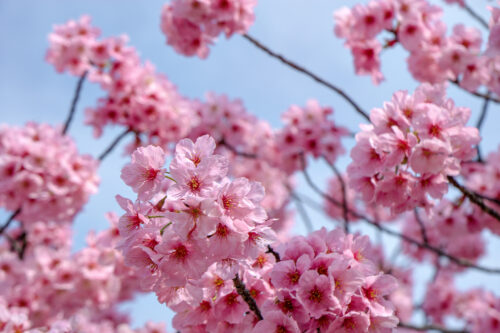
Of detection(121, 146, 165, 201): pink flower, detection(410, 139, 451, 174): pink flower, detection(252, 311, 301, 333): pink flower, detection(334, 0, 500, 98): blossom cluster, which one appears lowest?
detection(252, 311, 301, 333): pink flower

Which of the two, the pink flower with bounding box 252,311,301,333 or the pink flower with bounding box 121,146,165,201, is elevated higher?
the pink flower with bounding box 121,146,165,201

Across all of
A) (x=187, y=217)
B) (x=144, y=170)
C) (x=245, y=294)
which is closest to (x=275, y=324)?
(x=245, y=294)

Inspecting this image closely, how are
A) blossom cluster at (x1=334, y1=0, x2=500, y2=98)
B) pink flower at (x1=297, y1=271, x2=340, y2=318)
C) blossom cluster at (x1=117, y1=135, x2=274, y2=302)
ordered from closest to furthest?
1. blossom cluster at (x1=117, y1=135, x2=274, y2=302)
2. pink flower at (x1=297, y1=271, x2=340, y2=318)
3. blossom cluster at (x1=334, y1=0, x2=500, y2=98)

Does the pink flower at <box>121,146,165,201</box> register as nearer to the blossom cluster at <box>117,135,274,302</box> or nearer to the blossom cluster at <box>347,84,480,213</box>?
the blossom cluster at <box>117,135,274,302</box>

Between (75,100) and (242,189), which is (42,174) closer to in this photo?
(75,100)

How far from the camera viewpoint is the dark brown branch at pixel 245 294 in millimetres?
1870

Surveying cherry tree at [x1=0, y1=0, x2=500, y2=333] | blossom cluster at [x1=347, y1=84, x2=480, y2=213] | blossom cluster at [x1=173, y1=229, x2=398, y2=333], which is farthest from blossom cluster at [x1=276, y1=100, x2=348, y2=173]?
blossom cluster at [x1=173, y1=229, x2=398, y2=333]

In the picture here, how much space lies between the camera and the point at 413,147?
244cm

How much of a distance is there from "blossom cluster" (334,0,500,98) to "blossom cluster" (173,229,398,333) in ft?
10.2

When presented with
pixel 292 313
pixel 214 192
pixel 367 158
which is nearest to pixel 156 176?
pixel 214 192

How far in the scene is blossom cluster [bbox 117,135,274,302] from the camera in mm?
1705

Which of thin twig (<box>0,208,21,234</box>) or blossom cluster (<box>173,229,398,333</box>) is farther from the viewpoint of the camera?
thin twig (<box>0,208,21,234</box>)

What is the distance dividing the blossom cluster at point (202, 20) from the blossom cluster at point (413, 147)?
2.10 m

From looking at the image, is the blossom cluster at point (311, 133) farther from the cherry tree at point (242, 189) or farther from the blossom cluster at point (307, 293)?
the blossom cluster at point (307, 293)
